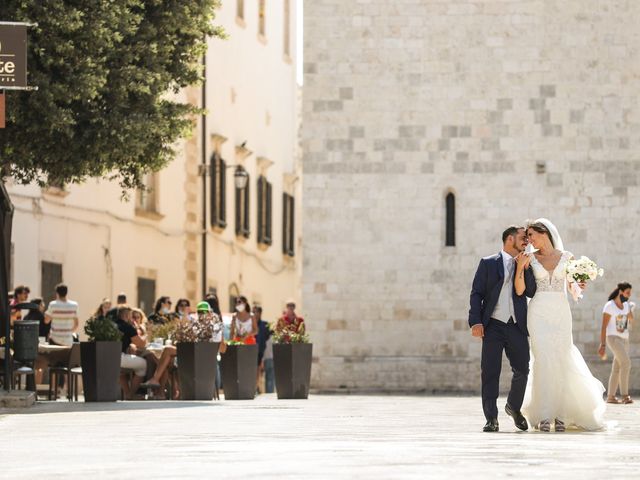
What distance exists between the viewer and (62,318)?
25422 millimetres

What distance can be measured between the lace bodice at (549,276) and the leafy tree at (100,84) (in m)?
8.37

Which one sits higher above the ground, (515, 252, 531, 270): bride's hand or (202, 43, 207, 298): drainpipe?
(202, 43, 207, 298): drainpipe

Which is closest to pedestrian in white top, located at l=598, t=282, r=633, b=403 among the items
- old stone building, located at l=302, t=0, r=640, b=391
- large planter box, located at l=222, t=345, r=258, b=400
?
old stone building, located at l=302, t=0, r=640, b=391

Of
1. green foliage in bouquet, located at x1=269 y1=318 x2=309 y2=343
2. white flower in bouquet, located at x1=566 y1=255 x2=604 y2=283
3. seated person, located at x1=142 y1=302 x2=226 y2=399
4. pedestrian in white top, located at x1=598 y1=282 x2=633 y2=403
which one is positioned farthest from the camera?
pedestrian in white top, located at x1=598 y1=282 x2=633 y2=403

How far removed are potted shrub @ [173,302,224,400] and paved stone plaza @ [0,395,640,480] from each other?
148 inches

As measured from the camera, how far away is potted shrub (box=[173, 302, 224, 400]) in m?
23.2

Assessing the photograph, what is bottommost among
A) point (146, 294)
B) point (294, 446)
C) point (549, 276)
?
point (294, 446)

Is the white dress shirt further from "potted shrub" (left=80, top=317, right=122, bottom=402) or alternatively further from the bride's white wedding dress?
"potted shrub" (left=80, top=317, right=122, bottom=402)

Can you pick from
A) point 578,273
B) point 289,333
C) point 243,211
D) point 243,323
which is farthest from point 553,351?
point 243,211

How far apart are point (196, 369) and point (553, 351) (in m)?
8.82

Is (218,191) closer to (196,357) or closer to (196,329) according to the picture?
(196,329)

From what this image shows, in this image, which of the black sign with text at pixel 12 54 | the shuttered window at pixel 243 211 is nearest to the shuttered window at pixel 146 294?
the shuttered window at pixel 243 211

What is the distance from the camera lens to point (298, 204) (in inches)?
2093

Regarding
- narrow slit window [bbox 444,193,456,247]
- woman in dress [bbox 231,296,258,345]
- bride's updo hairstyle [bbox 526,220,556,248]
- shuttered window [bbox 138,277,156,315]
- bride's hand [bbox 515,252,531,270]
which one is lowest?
woman in dress [bbox 231,296,258,345]
